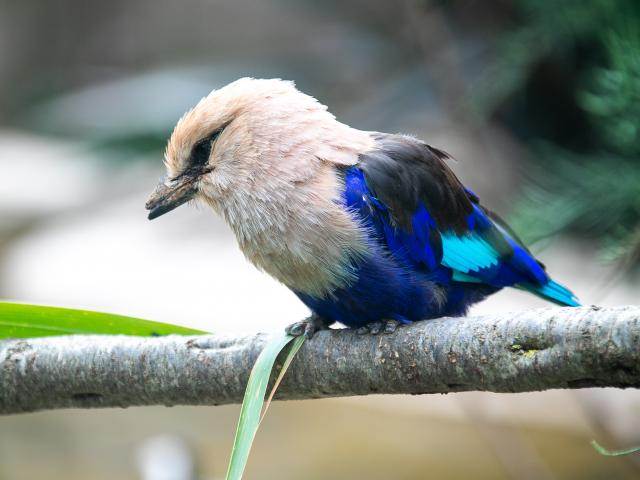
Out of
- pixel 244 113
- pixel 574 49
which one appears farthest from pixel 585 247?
pixel 244 113

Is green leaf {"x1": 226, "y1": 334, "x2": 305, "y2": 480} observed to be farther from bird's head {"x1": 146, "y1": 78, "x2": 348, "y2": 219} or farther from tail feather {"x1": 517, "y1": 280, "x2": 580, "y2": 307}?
tail feather {"x1": 517, "y1": 280, "x2": 580, "y2": 307}

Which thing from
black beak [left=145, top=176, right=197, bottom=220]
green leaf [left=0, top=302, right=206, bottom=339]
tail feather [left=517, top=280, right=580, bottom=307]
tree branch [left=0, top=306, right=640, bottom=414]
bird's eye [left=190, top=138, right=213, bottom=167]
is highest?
bird's eye [left=190, top=138, right=213, bottom=167]

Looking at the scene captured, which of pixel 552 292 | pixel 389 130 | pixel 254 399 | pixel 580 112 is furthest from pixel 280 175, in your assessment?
pixel 389 130

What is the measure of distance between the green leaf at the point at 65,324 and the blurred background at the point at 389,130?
1097 millimetres

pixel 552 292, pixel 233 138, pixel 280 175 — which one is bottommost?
pixel 552 292

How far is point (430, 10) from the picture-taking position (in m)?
3.64

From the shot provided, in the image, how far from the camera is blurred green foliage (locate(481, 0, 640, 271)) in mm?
2682

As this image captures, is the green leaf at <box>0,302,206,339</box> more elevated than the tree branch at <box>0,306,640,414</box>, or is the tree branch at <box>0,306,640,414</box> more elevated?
the green leaf at <box>0,302,206,339</box>

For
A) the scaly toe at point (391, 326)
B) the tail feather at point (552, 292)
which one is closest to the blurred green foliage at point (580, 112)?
the tail feather at point (552, 292)

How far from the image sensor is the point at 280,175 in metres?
2.01

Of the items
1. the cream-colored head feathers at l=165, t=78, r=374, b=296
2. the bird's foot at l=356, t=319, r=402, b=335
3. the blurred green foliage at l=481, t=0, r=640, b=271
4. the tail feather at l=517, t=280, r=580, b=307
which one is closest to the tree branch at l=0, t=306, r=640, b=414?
the bird's foot at l=356, t=319, r=402, b=335

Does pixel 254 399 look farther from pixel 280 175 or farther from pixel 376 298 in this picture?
pixel 280 175

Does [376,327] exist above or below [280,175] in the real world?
below

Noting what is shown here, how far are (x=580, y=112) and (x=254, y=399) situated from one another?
2225 millimetres
